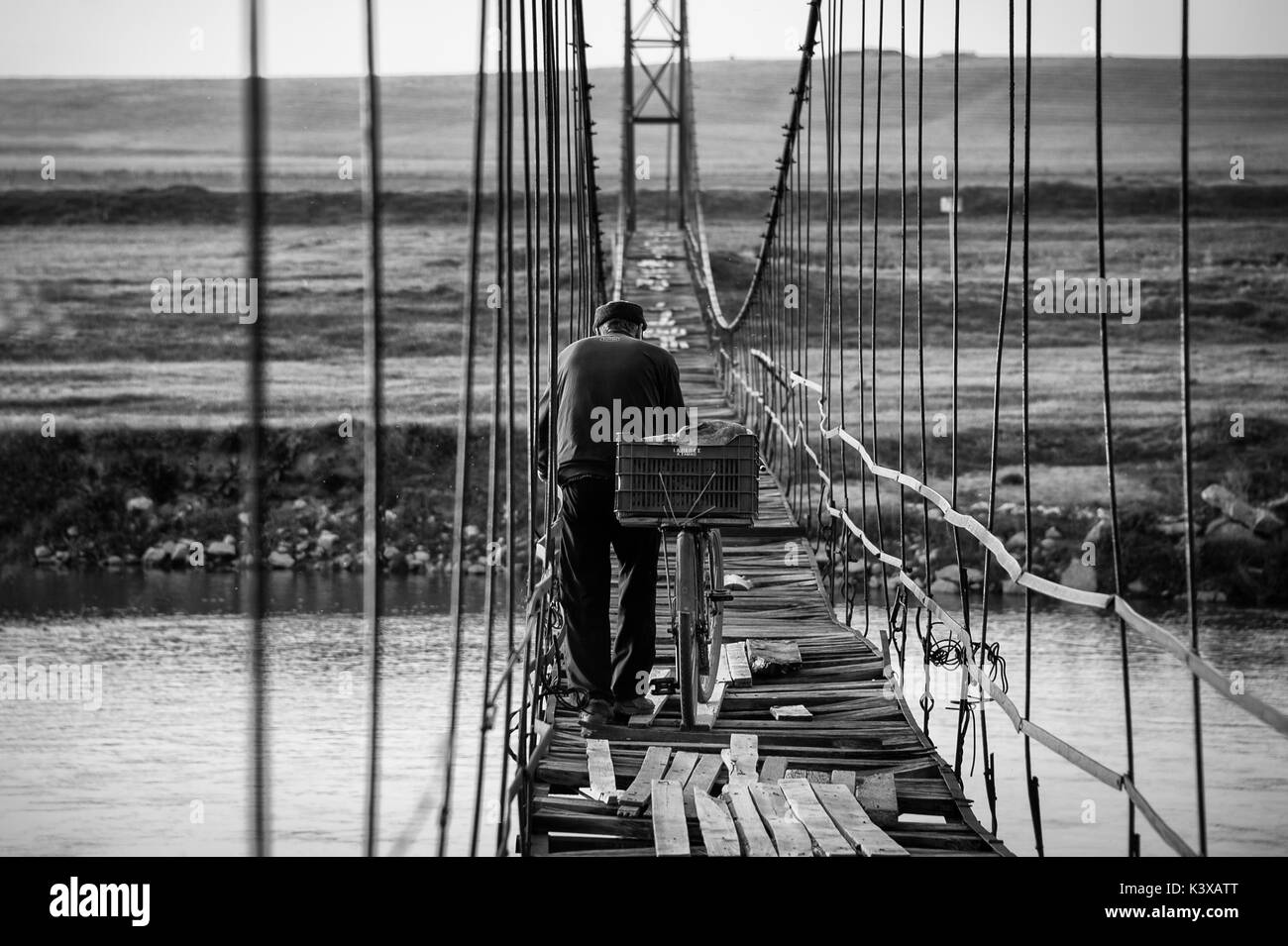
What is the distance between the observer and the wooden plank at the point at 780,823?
315cm

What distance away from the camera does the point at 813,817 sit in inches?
134

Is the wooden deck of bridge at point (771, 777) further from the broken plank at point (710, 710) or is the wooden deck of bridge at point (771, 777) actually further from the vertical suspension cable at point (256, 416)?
the vertical suspension cable at point (256, 416)

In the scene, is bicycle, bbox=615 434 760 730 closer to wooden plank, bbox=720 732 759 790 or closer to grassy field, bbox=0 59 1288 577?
wooden plank, bbox=720 732 759 790

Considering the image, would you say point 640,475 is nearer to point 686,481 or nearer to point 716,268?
point 686,481

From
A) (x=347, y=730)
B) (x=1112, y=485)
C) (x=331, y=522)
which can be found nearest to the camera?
(x=1112, y=485)

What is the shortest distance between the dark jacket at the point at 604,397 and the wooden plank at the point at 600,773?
705 mm

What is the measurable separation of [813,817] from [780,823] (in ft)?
0.28

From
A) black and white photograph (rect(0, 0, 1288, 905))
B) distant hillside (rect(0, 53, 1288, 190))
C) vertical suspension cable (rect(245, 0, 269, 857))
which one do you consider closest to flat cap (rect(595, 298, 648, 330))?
black and white photograph (rect(0, 0, 1288, 905))

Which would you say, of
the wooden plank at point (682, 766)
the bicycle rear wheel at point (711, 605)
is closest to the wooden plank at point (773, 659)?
the bicycle rear wheel at point (711, 605)

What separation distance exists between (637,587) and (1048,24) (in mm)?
34106

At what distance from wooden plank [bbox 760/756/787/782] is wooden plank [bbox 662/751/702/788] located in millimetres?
173

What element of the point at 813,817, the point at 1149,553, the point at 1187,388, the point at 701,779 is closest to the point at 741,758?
the point at 701,779
